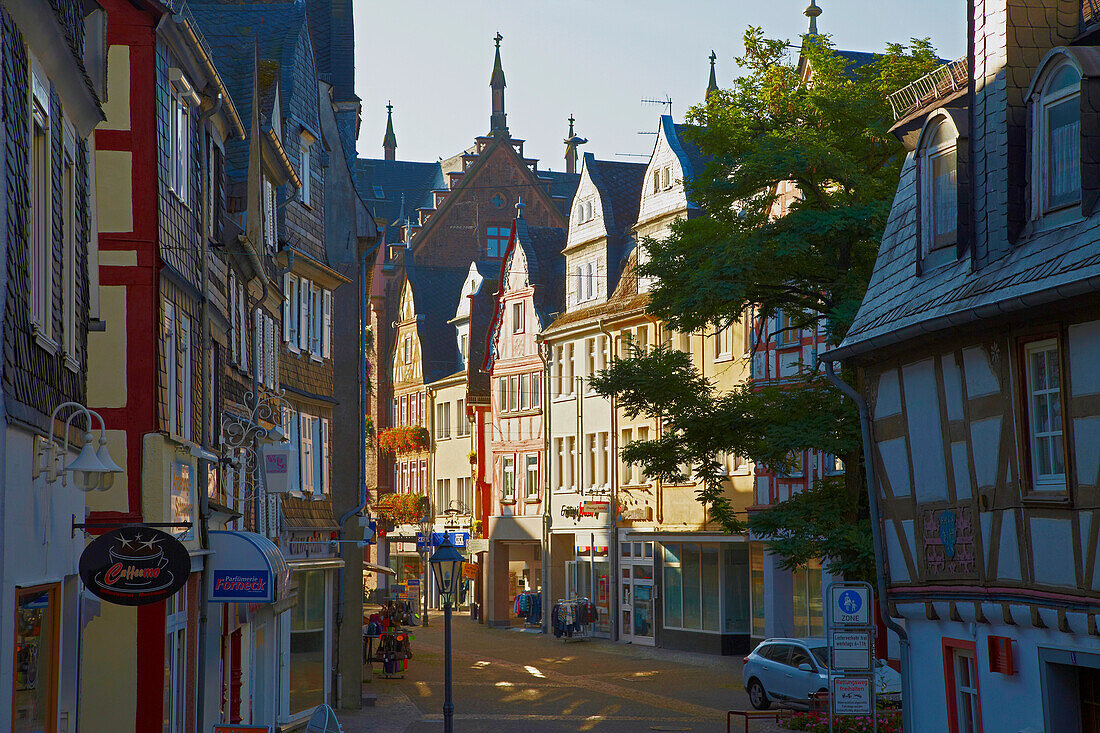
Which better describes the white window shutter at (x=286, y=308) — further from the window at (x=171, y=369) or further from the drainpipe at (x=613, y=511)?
the drainpipe at (x=613, y=511)

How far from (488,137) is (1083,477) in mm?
61531

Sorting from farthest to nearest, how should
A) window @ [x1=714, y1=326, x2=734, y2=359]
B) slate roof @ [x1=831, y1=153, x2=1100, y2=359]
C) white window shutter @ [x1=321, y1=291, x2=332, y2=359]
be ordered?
window @ [x1=714, y1=326, x2=734, y2=359], white window shutter @ [x1=321, y1=291, x2=332, y2=359], slate roof @ [x1=831, y1=153, x2=1100, y2=359]

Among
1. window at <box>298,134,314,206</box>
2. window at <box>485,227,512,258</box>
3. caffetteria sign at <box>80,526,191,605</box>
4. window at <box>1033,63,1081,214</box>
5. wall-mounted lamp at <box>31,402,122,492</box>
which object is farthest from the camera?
window at <box>485,227,512,258</box>

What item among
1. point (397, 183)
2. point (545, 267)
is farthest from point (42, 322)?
point (397, 183)

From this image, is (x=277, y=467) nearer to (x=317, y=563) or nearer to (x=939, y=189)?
(x=317, y=563)

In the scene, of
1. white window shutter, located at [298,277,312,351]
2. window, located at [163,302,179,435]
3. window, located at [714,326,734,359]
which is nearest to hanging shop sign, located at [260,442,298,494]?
white window shutter, located at [298,277,312,351]

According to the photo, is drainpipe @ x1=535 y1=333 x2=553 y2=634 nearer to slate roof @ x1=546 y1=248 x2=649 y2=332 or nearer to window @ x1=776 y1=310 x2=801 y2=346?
slate roof @ x1=546 y1=248 x2=649 y2=332

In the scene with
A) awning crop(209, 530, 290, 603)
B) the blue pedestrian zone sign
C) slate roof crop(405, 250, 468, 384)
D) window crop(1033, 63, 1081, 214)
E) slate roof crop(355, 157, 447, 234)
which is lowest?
the blue pedestrian zone sign

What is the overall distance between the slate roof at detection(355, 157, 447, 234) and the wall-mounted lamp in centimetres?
7416

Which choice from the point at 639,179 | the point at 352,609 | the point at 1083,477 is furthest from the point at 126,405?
A: the point at 639,179

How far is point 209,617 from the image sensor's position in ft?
56.5

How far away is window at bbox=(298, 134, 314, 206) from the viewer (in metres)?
26.3

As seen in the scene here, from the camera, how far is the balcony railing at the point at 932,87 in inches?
620

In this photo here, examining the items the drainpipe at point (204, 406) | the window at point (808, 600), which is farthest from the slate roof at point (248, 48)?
the window at point (808, 600)
